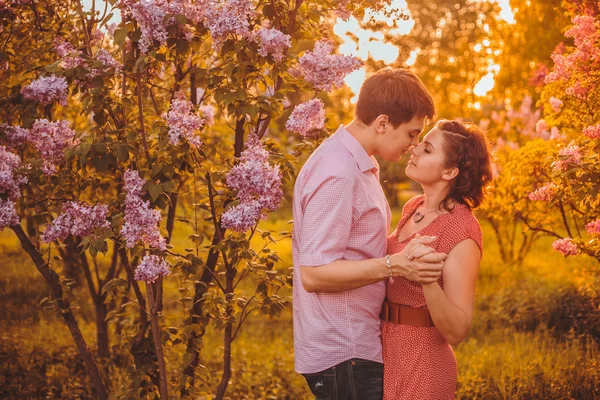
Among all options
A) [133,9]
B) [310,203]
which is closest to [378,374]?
[310,203]

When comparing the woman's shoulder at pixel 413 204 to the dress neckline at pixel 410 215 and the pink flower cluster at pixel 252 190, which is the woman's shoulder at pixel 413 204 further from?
the pink flower cluster at pixel 252 190

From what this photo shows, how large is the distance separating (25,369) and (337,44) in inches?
141

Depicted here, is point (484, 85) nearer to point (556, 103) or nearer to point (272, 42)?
point (556, 103)

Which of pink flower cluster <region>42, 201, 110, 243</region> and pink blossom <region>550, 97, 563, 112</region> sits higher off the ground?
pink blossom <region>550, 97, 563, 112</region>

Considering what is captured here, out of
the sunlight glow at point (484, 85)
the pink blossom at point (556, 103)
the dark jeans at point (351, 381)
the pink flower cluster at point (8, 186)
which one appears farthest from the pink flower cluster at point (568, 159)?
the sunlight glow at point (484, 85)

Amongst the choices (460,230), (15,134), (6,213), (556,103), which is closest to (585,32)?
(556,103)

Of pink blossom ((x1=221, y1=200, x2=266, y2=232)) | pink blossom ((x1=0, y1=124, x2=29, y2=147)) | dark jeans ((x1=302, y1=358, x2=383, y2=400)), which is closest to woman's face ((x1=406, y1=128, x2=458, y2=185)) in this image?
pink blossom ((x1=221, y1=200, x2=266, y2=232))

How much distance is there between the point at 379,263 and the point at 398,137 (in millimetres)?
536

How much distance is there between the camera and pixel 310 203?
8.24 feet

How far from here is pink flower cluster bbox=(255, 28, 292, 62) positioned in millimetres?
3254

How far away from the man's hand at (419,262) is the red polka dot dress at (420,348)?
304mm

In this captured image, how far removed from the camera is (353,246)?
102 inches

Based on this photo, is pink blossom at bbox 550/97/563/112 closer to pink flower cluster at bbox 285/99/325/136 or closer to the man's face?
pink flower cluster at bbox 285/99/325/136

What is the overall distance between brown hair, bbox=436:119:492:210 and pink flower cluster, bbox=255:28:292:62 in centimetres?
86
